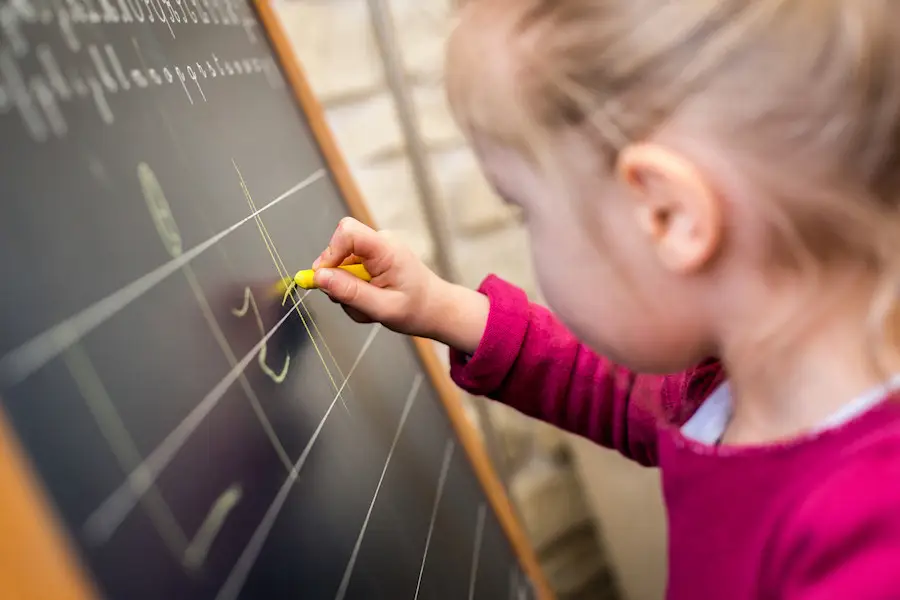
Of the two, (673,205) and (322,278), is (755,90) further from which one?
(322,278)

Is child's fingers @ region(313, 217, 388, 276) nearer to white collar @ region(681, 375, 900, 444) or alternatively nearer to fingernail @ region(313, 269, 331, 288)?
fingernail @ region(313, 269, 331, 288)

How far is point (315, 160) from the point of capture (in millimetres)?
652

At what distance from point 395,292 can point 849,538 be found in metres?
0.34

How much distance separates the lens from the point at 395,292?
596 millimetres

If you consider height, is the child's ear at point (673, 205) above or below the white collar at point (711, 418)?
above

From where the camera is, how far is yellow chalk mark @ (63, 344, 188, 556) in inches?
12.1

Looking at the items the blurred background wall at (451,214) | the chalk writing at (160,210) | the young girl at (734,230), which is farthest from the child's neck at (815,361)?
the blurred background wall at (451,214)

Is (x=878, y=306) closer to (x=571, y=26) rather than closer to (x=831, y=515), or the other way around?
(x=831, y=515)

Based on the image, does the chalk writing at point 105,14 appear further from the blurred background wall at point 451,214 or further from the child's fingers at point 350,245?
the blurred background wall at point 451,214

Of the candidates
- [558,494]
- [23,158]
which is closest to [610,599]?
[558,494]

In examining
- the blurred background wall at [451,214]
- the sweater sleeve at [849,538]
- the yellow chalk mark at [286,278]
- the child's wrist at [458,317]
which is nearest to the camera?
the sweater sleeve at [849,538]

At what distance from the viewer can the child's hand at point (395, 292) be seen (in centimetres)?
56

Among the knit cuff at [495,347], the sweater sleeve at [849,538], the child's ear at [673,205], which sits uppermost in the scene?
the child's ear at [673,205]

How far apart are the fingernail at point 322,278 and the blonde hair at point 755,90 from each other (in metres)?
0.16
